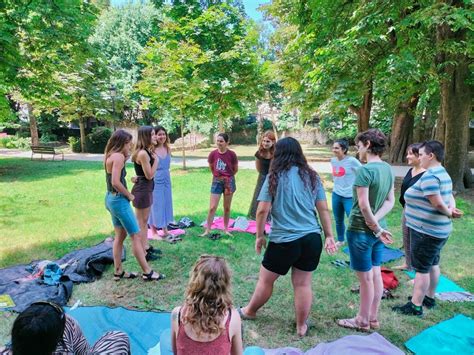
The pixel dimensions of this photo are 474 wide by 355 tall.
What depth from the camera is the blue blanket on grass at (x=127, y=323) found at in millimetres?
3012

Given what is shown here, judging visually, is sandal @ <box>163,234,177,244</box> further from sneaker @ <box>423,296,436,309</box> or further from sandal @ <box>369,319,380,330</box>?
sneaker @ <box>423,296,436,309</box>

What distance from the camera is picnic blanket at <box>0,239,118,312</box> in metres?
3.54

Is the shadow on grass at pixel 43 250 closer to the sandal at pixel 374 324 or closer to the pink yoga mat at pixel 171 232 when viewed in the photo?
the pink yoga mat at pixel 171 232

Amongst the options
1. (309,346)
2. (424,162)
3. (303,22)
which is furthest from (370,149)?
(303,22)

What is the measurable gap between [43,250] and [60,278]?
1432 millimetres

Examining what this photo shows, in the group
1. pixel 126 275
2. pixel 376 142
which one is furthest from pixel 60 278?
pixel 376 142

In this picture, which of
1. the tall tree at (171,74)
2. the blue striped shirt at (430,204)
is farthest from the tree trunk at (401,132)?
the blue striped shirt at (430,204)

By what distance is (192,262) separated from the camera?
4.67 metres

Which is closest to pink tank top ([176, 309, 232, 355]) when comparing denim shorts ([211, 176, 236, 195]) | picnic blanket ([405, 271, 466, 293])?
picnic blanket ([405, 271, 466, 293])

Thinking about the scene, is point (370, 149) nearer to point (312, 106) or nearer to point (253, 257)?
point (253, 257)

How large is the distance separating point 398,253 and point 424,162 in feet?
7.34

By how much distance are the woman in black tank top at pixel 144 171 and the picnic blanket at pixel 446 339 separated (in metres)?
3.27

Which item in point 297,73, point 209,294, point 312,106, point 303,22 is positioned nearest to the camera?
point 209,294

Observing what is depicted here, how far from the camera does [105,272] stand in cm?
431
